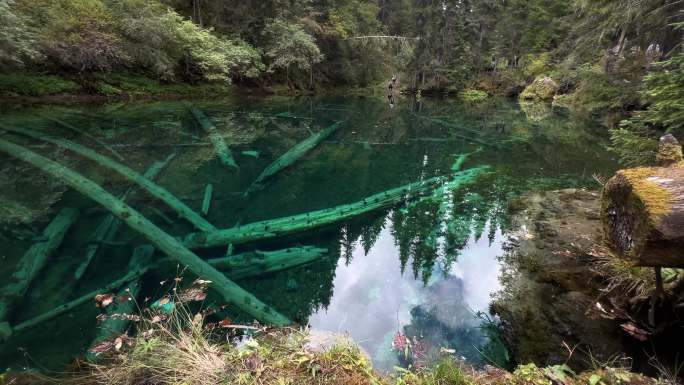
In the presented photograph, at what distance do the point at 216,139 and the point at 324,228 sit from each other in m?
7.17

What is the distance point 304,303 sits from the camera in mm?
4301

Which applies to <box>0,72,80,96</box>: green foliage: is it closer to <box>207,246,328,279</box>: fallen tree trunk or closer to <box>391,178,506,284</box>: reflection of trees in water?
<box>207,246,328,279</box>: fallen tree trunk

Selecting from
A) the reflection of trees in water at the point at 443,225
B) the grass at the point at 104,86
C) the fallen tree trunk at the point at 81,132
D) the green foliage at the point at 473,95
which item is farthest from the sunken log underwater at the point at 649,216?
the green foliage at the point at 473,95

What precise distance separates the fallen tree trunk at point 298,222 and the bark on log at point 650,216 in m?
4.49

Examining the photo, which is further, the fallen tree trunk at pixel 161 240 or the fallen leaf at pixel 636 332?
the fallen tree trunk at pixel 161 240

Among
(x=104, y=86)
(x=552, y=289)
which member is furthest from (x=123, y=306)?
(x=104, y=86)

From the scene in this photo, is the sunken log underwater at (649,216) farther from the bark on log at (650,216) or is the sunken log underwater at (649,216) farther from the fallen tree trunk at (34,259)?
the fallen tree trunk at (34,259)

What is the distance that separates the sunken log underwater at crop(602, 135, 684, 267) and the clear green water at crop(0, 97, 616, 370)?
178 cm

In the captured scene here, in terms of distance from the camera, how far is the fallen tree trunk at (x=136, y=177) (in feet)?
19.1

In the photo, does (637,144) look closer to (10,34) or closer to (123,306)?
(123,306)

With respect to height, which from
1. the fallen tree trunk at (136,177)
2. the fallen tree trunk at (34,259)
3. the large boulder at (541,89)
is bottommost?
the fallen tree trunk at (34,259)

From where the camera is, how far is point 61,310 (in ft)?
11.6

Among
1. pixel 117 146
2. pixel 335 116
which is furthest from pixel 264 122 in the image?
pixel 117 146

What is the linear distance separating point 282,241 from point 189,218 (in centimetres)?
171
